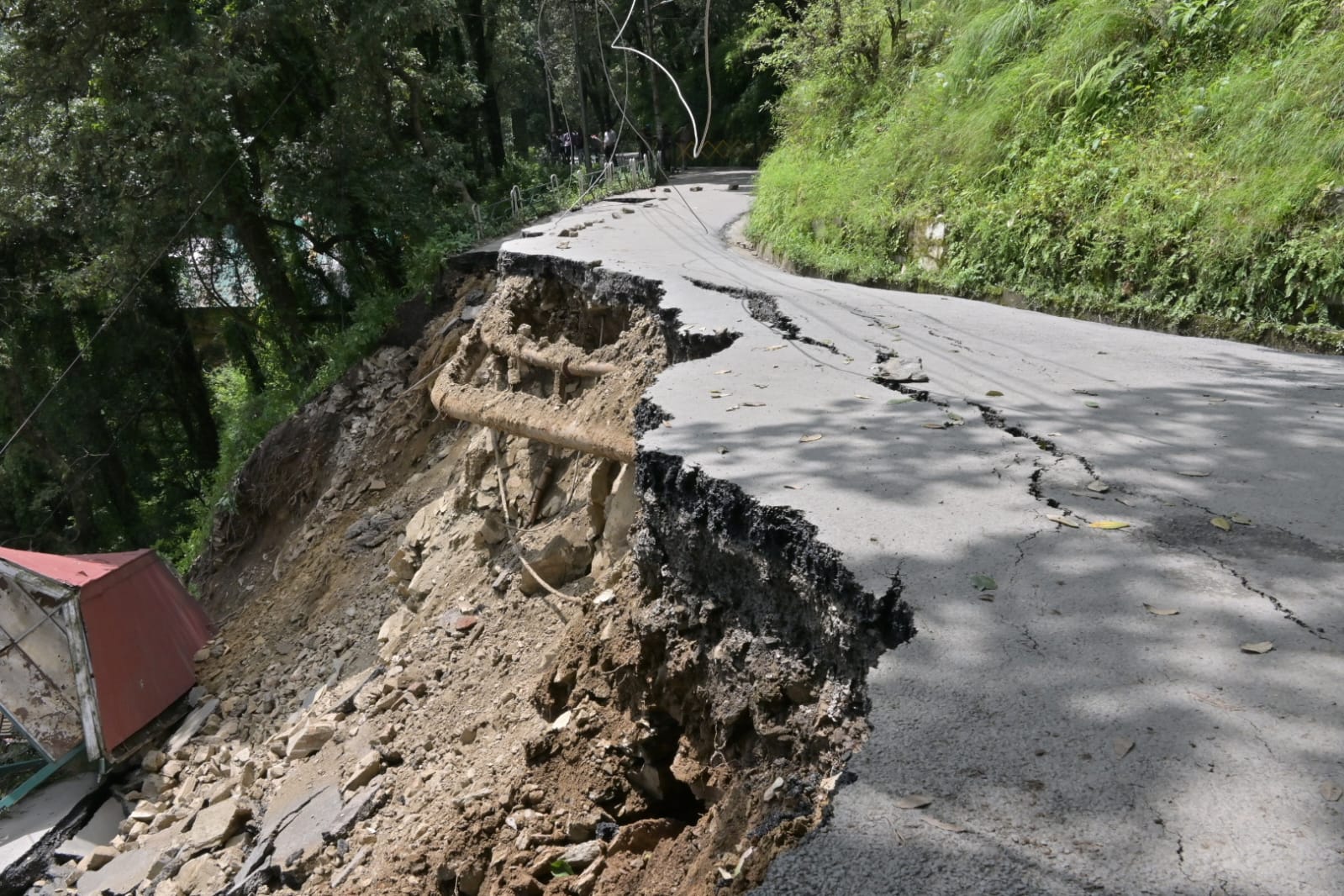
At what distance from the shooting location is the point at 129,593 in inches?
427

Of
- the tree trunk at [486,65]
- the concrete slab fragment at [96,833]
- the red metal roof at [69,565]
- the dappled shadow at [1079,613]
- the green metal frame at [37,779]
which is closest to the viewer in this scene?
the dappled shadow at [1079,613]

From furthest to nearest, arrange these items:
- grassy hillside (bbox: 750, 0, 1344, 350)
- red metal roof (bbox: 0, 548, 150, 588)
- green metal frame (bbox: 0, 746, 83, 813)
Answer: red metal roof (bbox: 0, 548, 150, 588), green metal frame (bbox: 0, 746, 83, 813), grassy hillside (bbox: 750, 0, 1344, 350)

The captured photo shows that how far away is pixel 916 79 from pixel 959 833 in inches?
521

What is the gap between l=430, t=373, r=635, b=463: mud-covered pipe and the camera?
716 centimetres

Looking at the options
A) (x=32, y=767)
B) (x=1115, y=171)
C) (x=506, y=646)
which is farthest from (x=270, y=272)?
(x=1115, y=171)

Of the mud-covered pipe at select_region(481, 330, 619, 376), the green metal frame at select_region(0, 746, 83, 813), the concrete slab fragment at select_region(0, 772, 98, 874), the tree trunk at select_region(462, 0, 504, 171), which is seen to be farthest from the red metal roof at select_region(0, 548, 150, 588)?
the tree trunk at select_region(462, 0, 504, 171)

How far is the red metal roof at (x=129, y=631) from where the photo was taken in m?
10.1

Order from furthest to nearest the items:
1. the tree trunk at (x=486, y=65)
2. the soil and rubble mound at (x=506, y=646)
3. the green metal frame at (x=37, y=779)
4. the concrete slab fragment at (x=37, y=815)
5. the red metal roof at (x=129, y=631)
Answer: the tree trunk at (x=486, y=65)
the red metal roof at (x=129, y=631)
the green metal frame at (x=37, y=779)
the concrete slab fragment at (x=37, y=815)
the soil and rubble mound at (x=506, y=646)

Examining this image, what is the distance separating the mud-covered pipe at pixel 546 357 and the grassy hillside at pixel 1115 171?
3.41m

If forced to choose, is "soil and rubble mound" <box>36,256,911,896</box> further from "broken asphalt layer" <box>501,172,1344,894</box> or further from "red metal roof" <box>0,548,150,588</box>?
"red metal roof" <box>0,548,150,588</box>

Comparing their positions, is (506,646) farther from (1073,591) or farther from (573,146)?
(573,146)

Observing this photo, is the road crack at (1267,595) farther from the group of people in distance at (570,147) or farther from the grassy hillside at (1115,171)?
the group of people in distance at (570,147)

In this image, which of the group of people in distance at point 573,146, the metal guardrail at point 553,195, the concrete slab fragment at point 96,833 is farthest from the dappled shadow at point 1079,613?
the group of people in distance at point 573,146

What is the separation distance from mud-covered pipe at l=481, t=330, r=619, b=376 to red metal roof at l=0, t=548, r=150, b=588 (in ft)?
15.7
